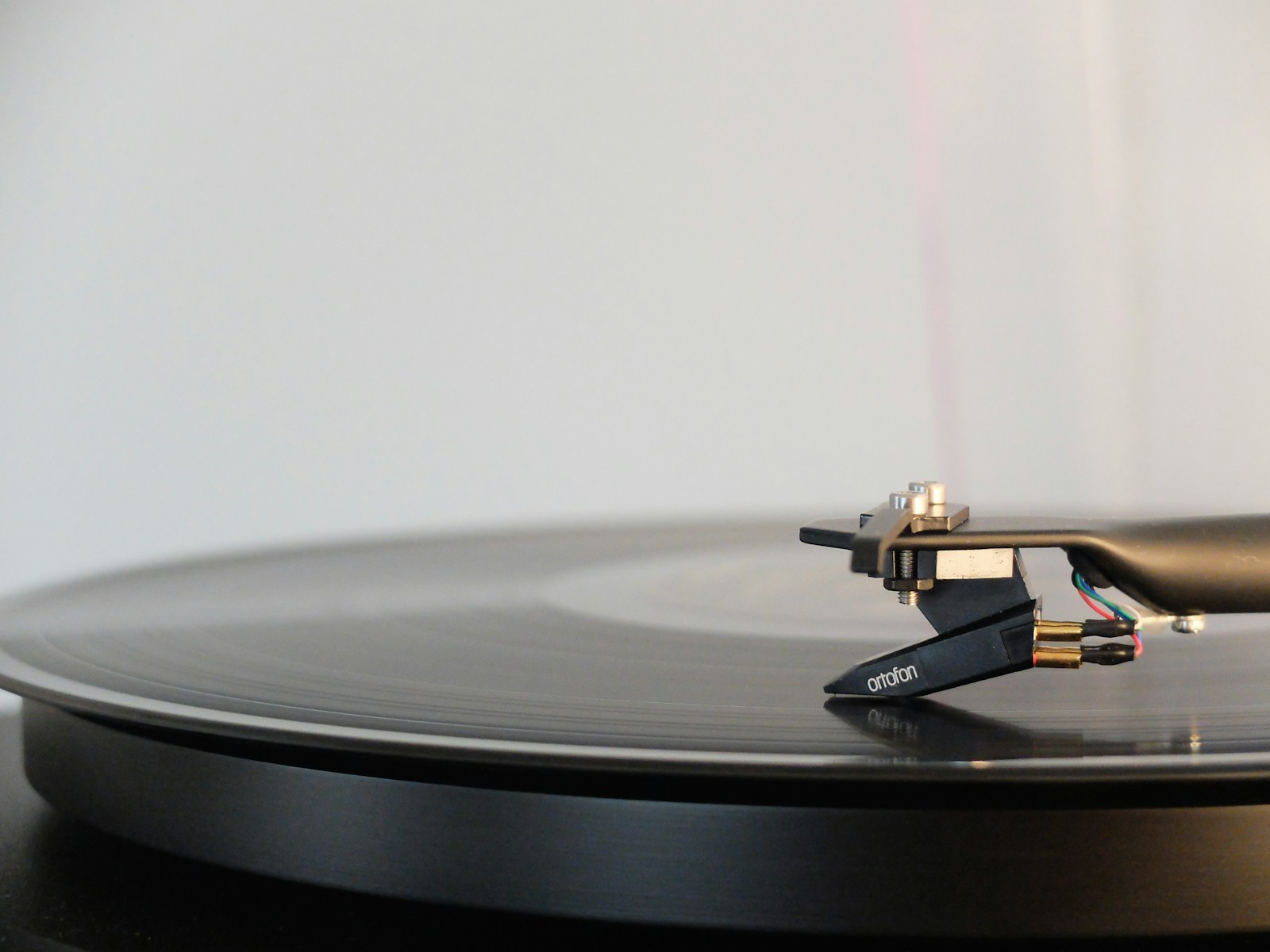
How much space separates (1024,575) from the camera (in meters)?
0.65

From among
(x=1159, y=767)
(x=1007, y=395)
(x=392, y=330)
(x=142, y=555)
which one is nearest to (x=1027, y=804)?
(x=1159, y=767)

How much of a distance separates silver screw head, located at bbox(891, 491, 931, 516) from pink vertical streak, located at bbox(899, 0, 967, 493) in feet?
6.87

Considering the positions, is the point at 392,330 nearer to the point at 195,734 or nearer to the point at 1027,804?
the point at 195,734

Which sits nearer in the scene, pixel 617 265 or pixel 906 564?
pixel 906 564

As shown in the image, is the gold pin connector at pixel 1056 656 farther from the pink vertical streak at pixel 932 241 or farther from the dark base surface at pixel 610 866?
the pink vertical streak at pixel 932 241

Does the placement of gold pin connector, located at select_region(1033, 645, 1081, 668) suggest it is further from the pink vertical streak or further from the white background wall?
the pink vertical streak

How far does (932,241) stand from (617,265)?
644 millimetres

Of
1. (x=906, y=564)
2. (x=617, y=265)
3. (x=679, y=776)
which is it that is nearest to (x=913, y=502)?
(x=906, y=564)

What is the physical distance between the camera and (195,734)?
2.17 feet

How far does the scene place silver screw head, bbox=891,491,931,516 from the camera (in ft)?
2.03

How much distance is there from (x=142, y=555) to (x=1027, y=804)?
188cm

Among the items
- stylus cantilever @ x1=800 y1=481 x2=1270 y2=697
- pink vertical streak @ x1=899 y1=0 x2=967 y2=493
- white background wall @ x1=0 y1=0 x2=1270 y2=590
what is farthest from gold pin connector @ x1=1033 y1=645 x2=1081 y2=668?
pink vertical streak @ x1=899 y1=0 x2=967 y2=493

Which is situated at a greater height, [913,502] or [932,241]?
[932,241]

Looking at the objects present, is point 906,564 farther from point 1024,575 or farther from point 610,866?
point 610,866
